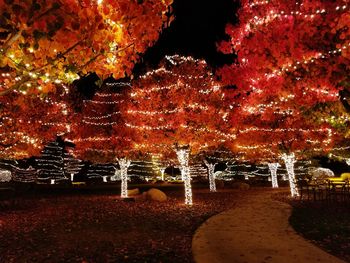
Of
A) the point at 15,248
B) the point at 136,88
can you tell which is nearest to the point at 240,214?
the point at 15,248

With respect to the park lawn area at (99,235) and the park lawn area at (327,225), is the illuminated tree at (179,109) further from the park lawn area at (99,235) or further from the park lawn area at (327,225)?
the park lawn area at (327,225)

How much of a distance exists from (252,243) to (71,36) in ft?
22.7

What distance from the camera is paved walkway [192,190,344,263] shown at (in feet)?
27.0

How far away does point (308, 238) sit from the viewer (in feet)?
34.7

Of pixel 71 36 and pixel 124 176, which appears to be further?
pixel 124 176

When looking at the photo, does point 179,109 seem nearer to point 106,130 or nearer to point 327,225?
point 327,225

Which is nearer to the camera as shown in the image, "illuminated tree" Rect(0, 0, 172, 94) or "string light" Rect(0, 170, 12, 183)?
"illuminated tree" Rect(0, 0, 172, 94)

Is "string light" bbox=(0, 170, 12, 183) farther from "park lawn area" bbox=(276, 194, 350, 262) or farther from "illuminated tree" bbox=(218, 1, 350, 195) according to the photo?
"illuminated tree" bbox=(218, 1, 350, 195)

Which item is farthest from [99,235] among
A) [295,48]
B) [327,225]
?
[295,48]

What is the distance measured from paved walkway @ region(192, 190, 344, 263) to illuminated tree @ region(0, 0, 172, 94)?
4811 mm

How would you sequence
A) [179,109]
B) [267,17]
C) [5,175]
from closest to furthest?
1. [267,17]
2. [179,109]
3. [5,175]

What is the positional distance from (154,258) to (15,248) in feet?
12.7

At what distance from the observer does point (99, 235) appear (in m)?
11.3

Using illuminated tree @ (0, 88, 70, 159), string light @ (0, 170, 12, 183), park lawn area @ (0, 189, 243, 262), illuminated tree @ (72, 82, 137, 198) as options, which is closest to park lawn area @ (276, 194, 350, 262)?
park lawn area @ (0, 189, 243, 262)
